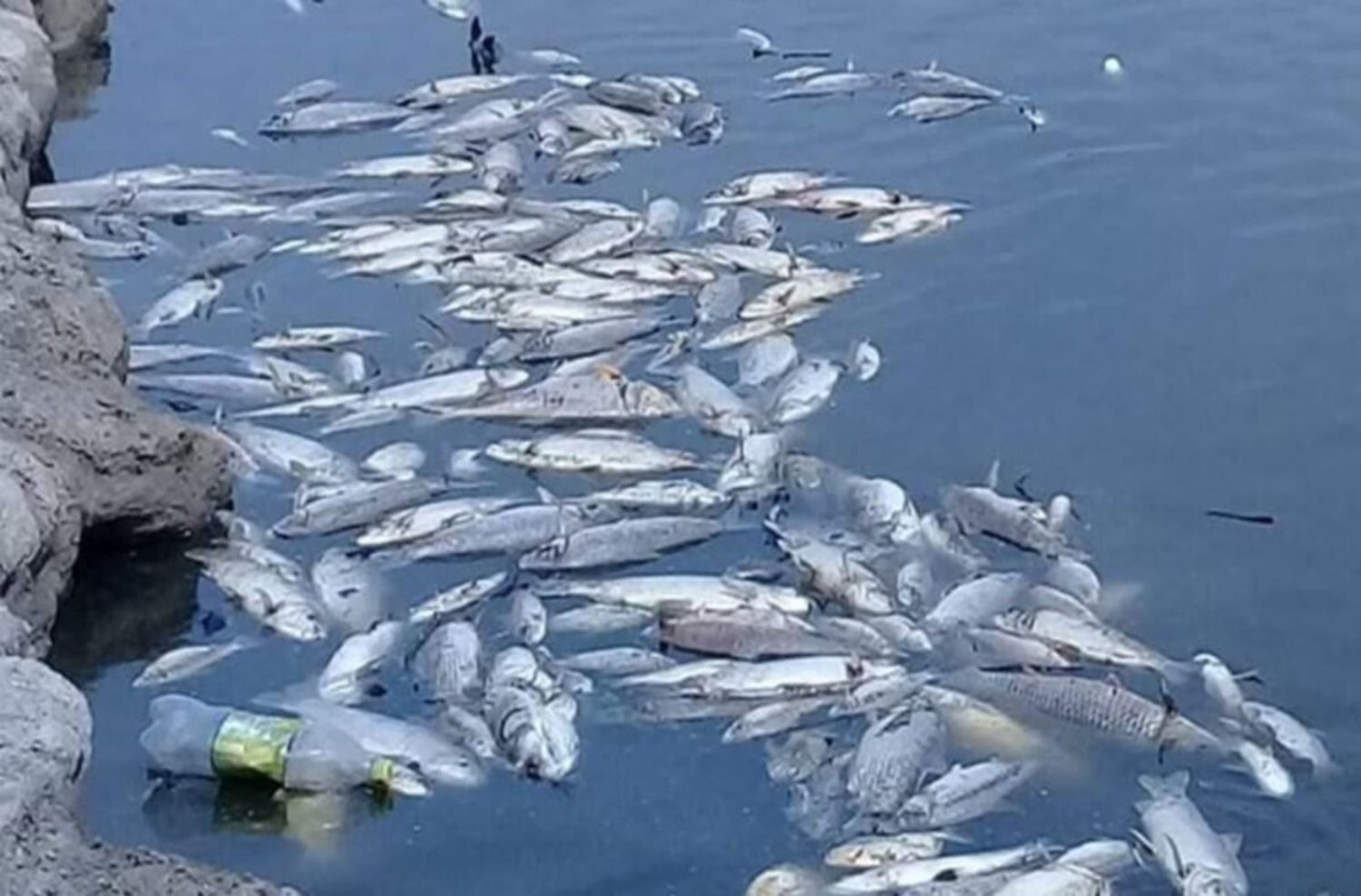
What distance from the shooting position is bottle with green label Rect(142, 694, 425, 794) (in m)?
7.12

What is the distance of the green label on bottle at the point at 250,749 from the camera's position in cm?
711

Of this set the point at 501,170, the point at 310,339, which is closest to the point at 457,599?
the point at 310,339

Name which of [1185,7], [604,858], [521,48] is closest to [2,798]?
[604,858]

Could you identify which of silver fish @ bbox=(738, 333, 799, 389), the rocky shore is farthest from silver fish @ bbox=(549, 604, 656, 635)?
silver fish @ bbox=(738, 333, 799, 389)

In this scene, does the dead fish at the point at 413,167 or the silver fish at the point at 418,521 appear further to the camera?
the dead fish at the point at 413,167

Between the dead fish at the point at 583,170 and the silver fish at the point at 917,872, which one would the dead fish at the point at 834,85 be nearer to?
the dead fish at the point at 583,170

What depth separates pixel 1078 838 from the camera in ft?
22.8

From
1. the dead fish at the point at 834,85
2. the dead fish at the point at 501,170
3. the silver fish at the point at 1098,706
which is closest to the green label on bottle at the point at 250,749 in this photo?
the silver fish at the point at 1098,706

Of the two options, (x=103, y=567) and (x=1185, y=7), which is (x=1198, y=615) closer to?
(x=103, y=567)

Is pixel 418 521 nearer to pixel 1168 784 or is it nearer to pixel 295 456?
pixel 295 456

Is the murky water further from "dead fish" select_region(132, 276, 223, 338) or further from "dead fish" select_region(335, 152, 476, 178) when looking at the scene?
"dead fish" select_region(335, 152, 476, 178)

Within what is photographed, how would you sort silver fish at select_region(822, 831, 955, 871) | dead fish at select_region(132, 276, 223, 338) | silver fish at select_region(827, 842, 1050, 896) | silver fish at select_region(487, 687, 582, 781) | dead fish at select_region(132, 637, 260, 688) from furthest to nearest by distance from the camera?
dead fish at select_region(132, 276, 223, 338)
dead fish at select_region(132, 637, 260, 688)
silver fish at select_region(487, 687, 582, 781)
silver fish at select_region(822, 831, 955, 871)
silver fish at select_region(827, 842, 1050, 896)

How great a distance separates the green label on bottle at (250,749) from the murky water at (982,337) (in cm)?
11

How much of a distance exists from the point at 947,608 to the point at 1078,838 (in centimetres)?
113
